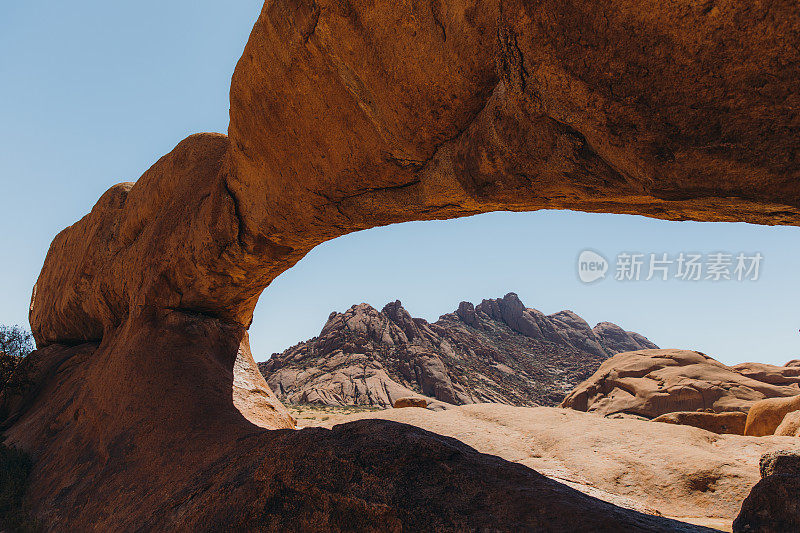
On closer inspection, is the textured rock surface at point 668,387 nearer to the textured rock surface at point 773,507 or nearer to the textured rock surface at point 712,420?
the textured rock surface at point 712,420

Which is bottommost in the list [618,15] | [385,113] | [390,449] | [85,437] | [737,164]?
[85,437]

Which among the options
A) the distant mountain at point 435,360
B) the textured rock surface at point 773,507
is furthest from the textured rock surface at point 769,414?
the distant mountain at point 435,360

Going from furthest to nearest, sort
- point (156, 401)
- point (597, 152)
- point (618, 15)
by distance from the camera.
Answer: point (156, 401), point (597, 152), point (618, 15)

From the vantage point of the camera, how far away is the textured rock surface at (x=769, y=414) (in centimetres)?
1119

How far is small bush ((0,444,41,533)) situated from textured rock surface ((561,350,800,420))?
24364mm

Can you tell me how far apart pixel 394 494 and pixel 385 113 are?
12.8 feet

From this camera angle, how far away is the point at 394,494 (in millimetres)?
3721

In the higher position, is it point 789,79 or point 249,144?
point 249,144

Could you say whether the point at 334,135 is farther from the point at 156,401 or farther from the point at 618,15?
the point at 156,401

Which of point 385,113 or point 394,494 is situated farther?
point 385,113

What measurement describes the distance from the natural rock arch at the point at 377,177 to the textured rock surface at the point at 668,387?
2093 cm

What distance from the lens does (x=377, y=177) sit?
19.1 ft

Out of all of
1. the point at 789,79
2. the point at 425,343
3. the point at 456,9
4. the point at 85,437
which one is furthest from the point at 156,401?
the point at 425,343

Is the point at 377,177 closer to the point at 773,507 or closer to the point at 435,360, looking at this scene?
the point at 773,507
